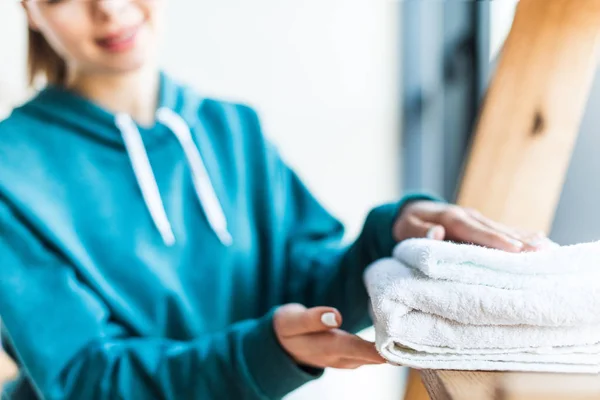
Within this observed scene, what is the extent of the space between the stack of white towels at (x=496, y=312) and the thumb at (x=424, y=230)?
0.11m

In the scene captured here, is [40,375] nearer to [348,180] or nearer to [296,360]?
[296,360]

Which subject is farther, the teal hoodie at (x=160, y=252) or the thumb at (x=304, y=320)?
the teal hoodie at (x=160, y=252)

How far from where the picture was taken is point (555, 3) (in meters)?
0.56

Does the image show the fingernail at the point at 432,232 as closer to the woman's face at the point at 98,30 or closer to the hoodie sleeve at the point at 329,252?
the hoodie sleeve at the point at 329,252

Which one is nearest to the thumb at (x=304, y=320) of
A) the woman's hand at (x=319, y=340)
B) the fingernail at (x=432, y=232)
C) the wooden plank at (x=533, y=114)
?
the woman's hand at (x=319, y=340)

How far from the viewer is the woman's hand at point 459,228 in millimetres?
433

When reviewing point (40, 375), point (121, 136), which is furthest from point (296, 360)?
point (121, 136)

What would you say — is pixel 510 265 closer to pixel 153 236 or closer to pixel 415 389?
pixel 415 389

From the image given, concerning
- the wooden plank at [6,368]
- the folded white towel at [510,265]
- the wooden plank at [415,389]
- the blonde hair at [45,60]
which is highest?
the blonde hair at [45,60]

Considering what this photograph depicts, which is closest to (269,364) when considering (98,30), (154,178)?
(154,178)

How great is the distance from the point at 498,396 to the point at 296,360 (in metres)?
0.24

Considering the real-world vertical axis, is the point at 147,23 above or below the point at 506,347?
above

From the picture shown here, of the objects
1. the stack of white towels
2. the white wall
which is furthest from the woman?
the white wall

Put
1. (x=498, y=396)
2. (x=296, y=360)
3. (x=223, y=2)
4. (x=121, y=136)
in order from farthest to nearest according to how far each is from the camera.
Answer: (x=223, y=2) → (x=121, y=136) → (x=296, y=360) → (x=498, y=396)
